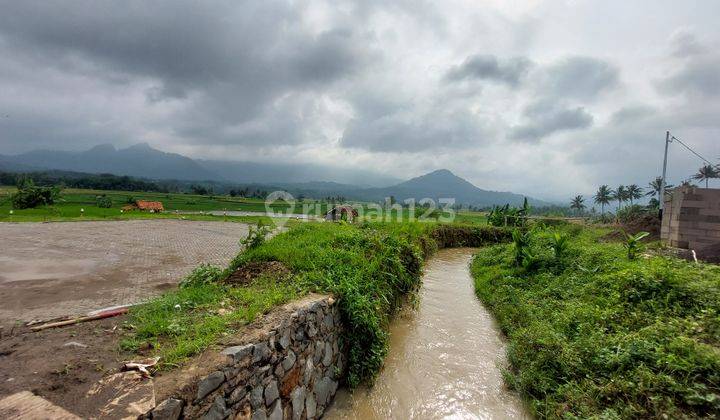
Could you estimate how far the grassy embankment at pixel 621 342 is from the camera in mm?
3789

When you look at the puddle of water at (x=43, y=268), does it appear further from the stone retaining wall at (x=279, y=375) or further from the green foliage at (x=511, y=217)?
the green foliage at (x=511, y=217)

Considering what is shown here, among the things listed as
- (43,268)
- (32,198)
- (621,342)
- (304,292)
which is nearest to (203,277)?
(304,292)

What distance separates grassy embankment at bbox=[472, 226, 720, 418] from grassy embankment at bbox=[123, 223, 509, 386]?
260 centimetres

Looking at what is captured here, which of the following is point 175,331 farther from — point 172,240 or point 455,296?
point 172,240

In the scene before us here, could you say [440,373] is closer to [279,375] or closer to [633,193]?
[279,375]

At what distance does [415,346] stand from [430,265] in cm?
785

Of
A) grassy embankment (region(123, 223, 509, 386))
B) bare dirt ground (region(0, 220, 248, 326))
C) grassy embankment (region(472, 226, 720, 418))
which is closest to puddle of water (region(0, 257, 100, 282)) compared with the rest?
bare dirt ground (region(0, 220, 248, 326))

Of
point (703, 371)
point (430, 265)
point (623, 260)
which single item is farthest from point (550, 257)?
point (703, 371)

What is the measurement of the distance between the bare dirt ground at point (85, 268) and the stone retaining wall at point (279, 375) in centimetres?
356

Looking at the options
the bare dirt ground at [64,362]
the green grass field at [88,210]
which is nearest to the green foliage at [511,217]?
the green grass field at [88,210]

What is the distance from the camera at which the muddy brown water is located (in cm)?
487

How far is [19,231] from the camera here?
1449cm

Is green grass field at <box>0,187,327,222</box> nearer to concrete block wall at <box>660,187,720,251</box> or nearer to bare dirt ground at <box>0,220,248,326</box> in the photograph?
bare dirt ground at <box>0,220,248,326</box>

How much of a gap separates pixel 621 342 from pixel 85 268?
1167 cm
